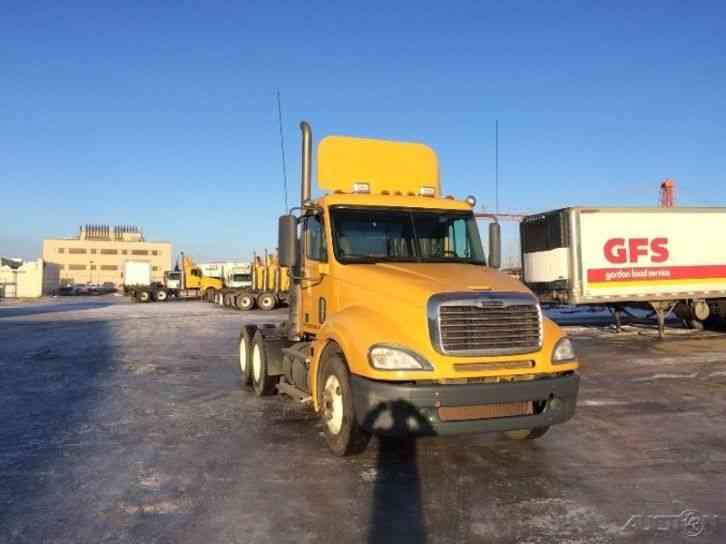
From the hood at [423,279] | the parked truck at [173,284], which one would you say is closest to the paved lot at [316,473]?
the hood at [423,279]

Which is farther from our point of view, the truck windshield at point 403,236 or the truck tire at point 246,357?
the truck tire at point 246,357

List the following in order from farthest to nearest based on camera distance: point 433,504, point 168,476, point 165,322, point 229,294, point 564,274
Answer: point 229,294, point 165,322, point 564,274, point 168,476, point 433,504

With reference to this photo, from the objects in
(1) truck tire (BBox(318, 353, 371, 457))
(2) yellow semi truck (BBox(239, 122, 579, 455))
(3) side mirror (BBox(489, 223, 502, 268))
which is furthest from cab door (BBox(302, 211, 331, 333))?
(3) side mirror (BBox(489, 223, 502, 268))

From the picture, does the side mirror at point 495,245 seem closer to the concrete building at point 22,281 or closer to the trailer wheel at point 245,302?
the trailer wheel at point 245,302

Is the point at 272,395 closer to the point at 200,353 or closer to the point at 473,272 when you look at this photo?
the point at 473,272

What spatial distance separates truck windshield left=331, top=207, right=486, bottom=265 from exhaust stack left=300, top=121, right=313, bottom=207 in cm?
128

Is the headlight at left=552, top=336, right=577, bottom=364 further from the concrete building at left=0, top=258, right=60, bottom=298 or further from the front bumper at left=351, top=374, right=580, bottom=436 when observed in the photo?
the concrete building at left=0, top=258, right=60, bottom=298

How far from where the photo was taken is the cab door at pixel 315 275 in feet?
22.9

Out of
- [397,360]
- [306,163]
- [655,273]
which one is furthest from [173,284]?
[397,360]

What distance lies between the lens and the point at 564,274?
1627 centimetres

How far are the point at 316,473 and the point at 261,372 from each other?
3687mm

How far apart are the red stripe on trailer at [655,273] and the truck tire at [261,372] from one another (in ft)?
34.5

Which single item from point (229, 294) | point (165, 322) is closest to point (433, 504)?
point (165, 322)

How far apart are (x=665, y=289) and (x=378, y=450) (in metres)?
13.5
